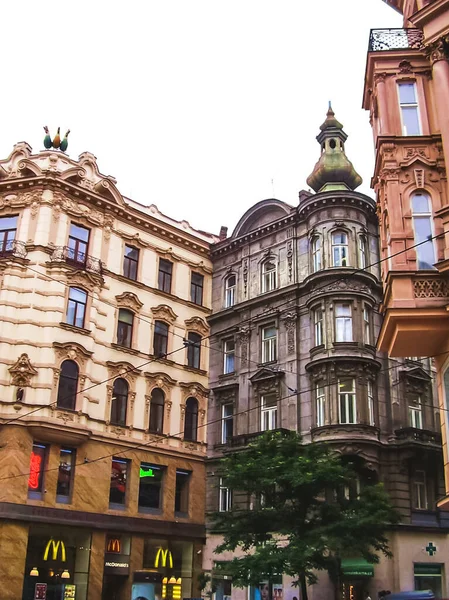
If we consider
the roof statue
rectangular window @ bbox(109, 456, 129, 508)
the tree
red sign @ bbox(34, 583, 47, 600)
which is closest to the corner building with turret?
the tree

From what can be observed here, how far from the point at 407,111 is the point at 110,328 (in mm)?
19957

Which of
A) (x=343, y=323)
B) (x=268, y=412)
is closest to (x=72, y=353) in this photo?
(x=268, y=412)

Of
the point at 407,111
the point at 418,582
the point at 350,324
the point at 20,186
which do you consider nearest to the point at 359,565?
the point at 418,582

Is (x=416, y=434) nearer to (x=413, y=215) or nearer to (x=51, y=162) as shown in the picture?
(x=413, y=215)

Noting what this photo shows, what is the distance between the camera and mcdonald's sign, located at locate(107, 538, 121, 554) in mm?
31000

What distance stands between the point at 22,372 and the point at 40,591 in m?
8.76

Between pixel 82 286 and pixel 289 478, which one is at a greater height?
pixel 82 286

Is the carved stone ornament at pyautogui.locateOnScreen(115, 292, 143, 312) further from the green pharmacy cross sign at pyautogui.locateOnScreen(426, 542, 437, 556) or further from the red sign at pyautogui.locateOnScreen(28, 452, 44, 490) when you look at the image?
the green pharmacy cross sign at pyautogui.locateOnScreen(426, 542, 437, 556)

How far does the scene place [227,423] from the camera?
1416 inches

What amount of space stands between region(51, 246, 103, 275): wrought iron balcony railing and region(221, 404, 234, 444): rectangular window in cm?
941

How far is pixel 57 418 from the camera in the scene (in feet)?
98.6

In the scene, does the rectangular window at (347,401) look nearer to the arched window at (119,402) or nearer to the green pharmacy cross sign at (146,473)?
the green pharmacy cross sign at (146,473)

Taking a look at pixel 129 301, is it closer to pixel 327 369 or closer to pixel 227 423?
pixel 227 423

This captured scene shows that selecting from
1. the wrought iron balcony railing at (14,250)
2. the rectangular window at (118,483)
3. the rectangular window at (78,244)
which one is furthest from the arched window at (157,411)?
the wrought iron balcony railing at (14,250)
